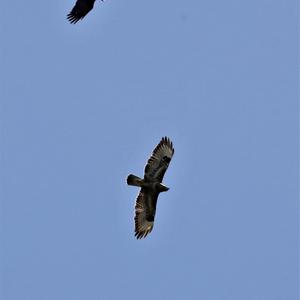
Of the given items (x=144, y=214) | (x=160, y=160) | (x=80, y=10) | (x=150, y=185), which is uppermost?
(x=80, y=10)

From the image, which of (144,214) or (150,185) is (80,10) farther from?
(144,214)

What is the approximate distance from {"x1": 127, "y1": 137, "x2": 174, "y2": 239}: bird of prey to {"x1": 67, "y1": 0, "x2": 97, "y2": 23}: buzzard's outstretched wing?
4771 mm

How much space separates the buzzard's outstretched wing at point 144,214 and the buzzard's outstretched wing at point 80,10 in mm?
5773

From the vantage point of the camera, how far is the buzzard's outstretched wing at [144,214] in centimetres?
2369

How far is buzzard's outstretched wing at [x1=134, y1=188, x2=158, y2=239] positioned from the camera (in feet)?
77.7

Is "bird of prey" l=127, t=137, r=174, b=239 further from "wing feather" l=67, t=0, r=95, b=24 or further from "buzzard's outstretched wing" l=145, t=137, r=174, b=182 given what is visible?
"wing feather" l=67, t=0, r=95, b=24

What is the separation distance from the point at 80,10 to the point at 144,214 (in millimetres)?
6422

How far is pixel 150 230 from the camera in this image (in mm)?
23828

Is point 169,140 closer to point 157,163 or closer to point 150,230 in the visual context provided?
point 157,163

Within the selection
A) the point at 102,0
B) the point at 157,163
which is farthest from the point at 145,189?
the point at 102,0

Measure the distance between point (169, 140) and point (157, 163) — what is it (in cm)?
74

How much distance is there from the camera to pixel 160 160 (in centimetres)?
2344

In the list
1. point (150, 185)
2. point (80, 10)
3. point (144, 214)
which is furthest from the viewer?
point (80, 10)

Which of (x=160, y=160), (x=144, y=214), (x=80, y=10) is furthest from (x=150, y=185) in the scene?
(x=80, y=10)
